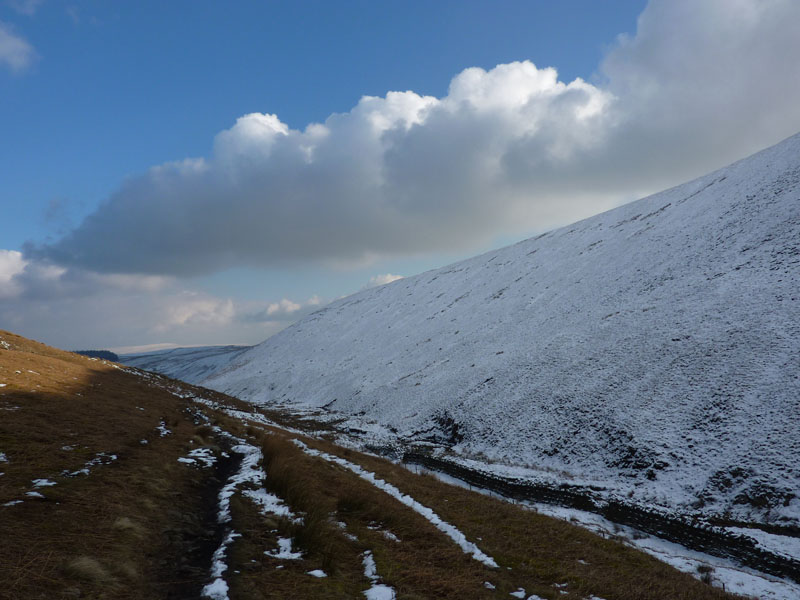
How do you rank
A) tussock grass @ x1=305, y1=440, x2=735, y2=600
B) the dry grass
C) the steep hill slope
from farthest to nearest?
the steep hill slope < tussock grass @ x1=305, y1=440, x2=735, y2=600 < the dry grass

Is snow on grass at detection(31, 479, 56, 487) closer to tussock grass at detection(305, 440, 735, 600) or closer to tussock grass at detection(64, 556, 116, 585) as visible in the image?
tussock grass at detection(64, 556, 116, 585)

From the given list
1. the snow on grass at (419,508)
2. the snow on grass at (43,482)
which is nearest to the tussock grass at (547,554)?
the snow on grass at (419,508)

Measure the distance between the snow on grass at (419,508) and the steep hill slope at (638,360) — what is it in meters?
12.5

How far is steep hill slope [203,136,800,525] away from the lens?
802 inches

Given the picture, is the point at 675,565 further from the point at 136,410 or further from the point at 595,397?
the point at 136,410

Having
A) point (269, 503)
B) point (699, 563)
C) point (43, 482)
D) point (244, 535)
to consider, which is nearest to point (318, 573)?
point (244, 535)

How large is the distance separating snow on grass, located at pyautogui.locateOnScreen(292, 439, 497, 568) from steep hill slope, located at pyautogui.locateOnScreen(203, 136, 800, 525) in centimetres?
1255

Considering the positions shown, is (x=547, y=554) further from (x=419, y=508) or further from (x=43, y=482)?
(x=43, y=482)

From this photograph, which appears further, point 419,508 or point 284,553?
point 419,508

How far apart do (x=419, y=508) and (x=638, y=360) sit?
23955mm

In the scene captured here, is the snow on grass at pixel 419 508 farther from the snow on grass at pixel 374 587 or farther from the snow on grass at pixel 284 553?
the snow on grass at pixel 284 553

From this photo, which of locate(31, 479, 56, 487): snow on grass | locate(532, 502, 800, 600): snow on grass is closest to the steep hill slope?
locate(532, 502, 800, 600): snow on grass

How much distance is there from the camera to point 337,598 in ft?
22.3

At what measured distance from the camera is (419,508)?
43.2 feet
